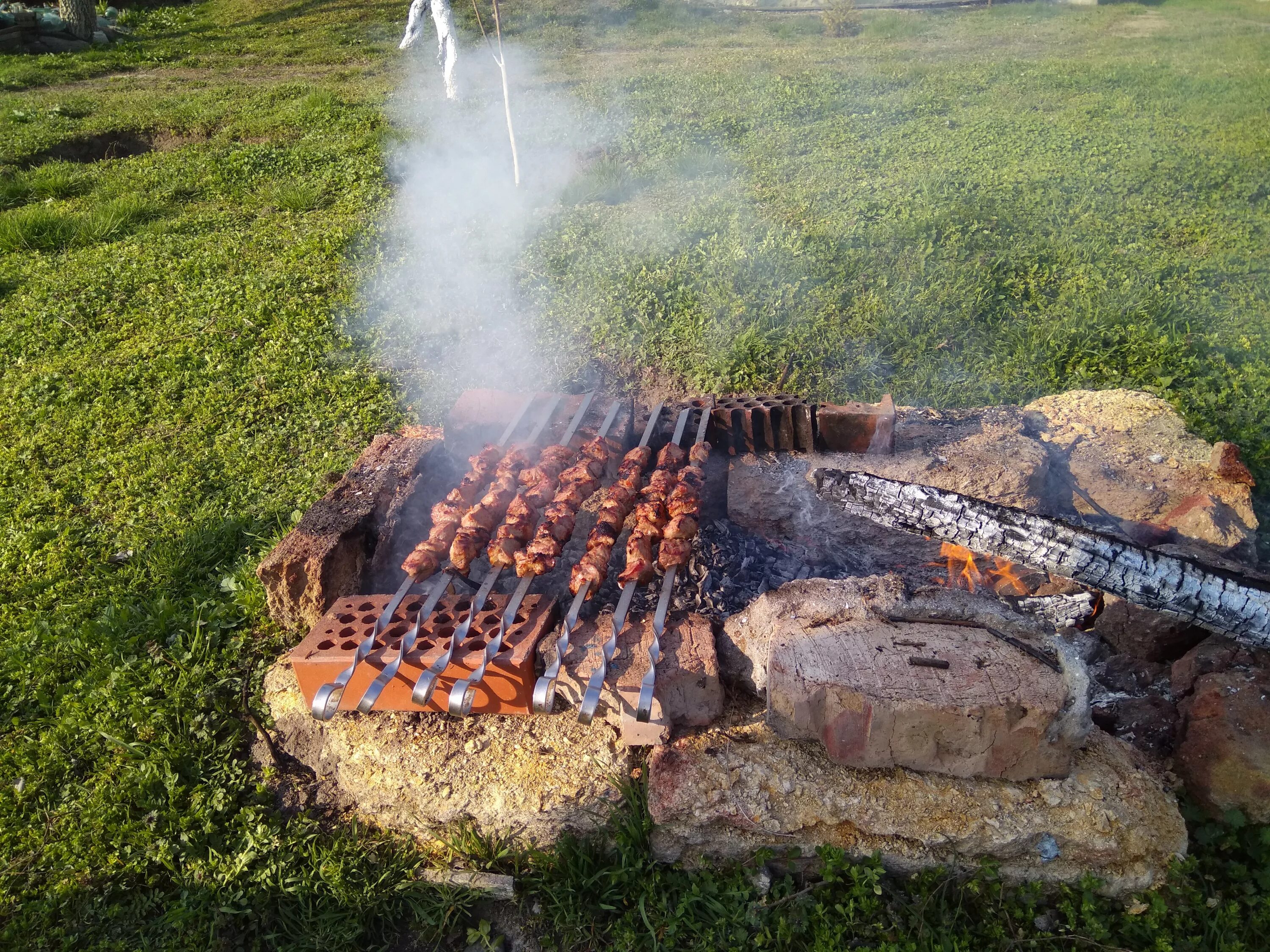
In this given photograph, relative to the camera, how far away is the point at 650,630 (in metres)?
2.91

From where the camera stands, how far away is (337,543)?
3.31 m

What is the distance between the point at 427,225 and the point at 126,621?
4.86m

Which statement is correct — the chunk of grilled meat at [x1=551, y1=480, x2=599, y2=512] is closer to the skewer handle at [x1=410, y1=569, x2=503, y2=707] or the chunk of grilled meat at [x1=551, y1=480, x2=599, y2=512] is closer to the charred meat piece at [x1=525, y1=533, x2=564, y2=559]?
the charred meat piece at [x1=525, y1=533, x2=564, y2=559]

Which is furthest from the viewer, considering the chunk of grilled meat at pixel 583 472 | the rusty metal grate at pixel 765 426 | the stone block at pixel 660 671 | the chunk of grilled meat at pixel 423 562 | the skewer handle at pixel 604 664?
the rusty metal grate at pixel 765 426

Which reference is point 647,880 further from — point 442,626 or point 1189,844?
point 1189,844

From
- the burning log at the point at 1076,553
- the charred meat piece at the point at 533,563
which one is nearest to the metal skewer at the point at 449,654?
the charred meat piece at the point at 533,563

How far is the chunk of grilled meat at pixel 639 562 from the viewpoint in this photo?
3.12 metres

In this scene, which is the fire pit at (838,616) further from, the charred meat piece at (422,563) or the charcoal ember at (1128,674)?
the charred meat piece at (422,563)

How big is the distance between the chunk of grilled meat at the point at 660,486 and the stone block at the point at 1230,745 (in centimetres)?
214

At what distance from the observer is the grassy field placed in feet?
9.00

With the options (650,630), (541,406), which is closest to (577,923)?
(650,630)

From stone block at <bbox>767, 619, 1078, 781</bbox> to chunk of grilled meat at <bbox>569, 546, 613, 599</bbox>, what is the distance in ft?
2.73

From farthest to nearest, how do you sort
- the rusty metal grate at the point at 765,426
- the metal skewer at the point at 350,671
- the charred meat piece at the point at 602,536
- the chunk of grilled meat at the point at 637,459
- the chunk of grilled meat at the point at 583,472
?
1. the rusty metal grate at the point at 765,426
2. the chunk of grilled meat at the point at 637,459
3. the chunk of grilled meat at the point at 583,472
4. the charred meat piece at the point at 602,536
5. the metal skewer at the point at 350,671

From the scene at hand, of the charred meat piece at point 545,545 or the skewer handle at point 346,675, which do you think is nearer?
the skewer handle at point 346,675
